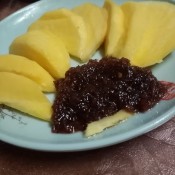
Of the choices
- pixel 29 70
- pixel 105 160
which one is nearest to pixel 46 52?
pixel 29 70

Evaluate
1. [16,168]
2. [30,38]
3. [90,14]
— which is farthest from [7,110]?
[90,14]

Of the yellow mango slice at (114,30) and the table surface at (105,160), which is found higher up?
the yellow mango slice at (114,30)

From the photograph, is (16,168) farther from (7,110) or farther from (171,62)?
(171,62)

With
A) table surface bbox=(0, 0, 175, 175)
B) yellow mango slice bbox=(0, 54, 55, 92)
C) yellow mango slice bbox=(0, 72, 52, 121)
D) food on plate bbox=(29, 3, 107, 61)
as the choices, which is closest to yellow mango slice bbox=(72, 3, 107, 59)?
food on plate bbox=(29, 3, 107, 61)

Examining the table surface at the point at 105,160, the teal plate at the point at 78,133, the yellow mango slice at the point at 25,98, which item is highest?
the yellow mango slice at the point at 25,98

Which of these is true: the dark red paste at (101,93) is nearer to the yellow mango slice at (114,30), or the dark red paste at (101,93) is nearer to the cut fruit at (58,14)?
the yellow mango slice at (114,30)

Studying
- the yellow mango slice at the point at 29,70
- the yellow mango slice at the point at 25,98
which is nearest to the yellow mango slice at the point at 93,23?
the yellow mango slice at the point at 29,70
